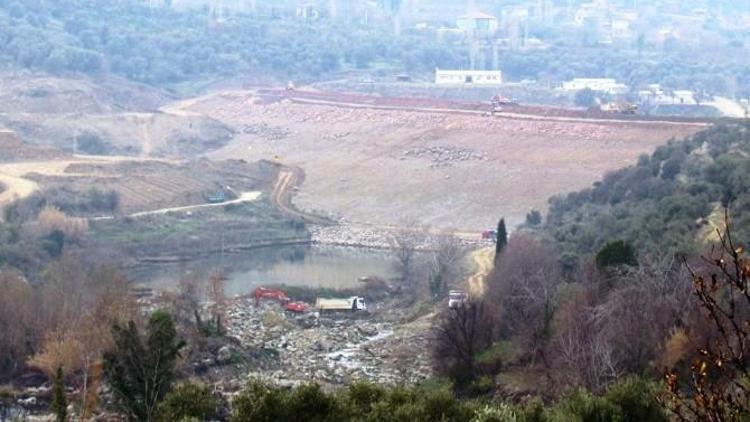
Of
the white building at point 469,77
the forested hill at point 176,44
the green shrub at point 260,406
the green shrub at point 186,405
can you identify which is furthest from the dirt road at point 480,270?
the white building at point 469,77

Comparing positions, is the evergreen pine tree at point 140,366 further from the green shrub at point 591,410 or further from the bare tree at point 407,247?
the bare tree at point 407,247

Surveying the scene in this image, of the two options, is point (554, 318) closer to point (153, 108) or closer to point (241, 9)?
point (153, 108)

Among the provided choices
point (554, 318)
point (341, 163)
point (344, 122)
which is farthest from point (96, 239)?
point (344, 122)

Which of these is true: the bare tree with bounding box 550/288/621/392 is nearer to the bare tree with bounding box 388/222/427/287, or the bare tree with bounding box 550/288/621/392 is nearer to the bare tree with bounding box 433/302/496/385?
the bare tree with bounding box 433/302/496/385

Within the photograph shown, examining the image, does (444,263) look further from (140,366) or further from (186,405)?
(186,405)

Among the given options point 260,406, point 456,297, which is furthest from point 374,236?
point 260,406
